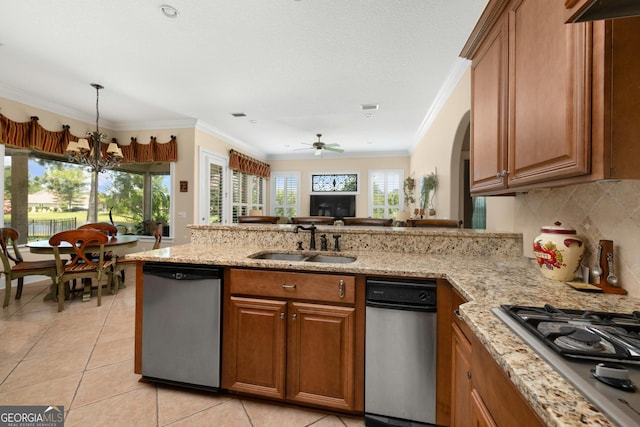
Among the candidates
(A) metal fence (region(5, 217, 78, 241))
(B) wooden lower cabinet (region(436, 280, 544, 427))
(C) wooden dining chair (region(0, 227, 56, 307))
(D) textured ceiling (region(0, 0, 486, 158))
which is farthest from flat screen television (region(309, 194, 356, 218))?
(B) wooden lower cabinet (region(436, 280, 544, 427))

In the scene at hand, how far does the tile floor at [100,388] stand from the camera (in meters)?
1.61

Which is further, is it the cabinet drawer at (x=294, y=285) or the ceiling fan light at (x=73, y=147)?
the ceiling fan light at (x=73, y=147)

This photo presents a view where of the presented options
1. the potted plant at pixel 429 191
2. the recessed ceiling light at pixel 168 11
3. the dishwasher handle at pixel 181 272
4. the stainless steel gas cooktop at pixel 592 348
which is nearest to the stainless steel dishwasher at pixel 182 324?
the dishwasher handle at pixel 181 272

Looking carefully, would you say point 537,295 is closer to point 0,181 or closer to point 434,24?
point 434,24

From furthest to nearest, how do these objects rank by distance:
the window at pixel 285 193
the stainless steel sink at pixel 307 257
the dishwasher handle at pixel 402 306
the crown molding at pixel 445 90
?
the window at pixel 285 193, the crown molding at pixel 445 90, the stainless steel sink at pixel 307 257, the dishwasher handle at pixel 402 306

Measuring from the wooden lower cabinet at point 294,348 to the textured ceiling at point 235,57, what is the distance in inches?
84.7

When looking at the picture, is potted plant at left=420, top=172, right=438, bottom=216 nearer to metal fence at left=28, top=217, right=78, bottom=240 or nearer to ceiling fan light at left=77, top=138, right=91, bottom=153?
ceiling fan light at left=77, top=138, right=91, bottom=153

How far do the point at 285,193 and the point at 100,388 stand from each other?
694 centimetres

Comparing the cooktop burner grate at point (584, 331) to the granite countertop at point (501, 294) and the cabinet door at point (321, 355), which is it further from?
the cabinet door at point (321, 355)

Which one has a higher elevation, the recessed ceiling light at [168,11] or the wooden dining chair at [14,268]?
the recessed ceiling light at [168,11]

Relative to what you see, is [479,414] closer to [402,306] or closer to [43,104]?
[402,306]

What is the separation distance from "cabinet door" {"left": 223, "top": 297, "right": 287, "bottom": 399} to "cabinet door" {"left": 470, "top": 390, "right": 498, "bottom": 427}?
980 mm

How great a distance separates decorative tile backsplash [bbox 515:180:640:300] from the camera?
108 cm

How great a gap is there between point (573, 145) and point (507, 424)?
32.5 inches
